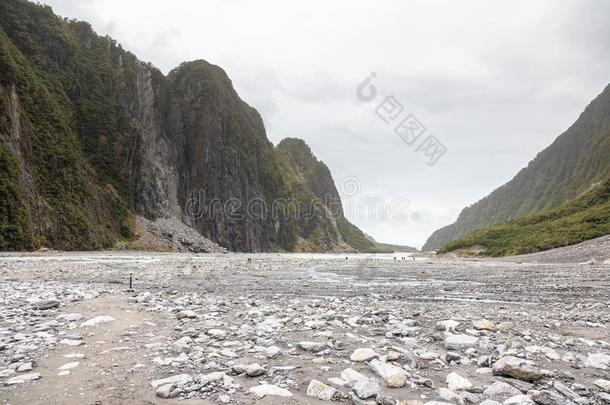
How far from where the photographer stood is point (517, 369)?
596cm

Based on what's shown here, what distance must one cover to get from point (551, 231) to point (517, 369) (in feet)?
273

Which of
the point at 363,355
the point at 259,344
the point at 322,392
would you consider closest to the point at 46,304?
the point at 259,344

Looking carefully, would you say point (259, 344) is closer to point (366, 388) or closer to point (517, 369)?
point (366, 388)

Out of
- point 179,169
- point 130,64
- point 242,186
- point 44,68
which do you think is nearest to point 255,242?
point 242,186

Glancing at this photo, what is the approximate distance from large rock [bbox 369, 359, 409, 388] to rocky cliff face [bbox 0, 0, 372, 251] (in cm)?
6745

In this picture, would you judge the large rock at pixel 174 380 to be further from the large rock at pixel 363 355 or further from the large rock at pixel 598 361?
the large rock at pixel 598 361

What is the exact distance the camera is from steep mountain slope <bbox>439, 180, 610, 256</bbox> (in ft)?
220

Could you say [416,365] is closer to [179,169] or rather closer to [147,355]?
[147,355]

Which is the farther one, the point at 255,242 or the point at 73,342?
the point at 255,242

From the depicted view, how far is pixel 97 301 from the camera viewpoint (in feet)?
42.3

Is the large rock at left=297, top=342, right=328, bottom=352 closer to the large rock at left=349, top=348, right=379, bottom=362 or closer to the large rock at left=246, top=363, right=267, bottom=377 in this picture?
the large rock at left=349, top=348, right=379, bottom=362

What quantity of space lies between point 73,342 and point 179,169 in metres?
157

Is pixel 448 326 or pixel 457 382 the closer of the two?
pixel 457 382

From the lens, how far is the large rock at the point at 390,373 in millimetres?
5652
